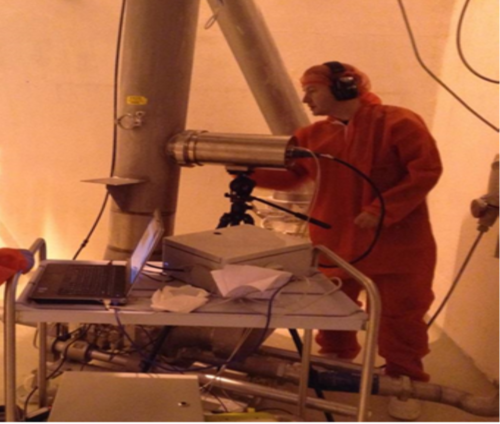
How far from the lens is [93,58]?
2662 millimetres

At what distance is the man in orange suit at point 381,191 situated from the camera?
173 centimetres

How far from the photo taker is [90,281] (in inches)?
42.1

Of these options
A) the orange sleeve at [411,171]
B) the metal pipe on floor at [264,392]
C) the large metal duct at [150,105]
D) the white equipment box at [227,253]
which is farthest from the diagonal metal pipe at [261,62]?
the metal pipe on floor at [264,392]

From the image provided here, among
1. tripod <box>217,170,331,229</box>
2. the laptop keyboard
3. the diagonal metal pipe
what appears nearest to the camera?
the laptop keyboard

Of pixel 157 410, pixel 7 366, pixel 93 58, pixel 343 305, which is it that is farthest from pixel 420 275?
pixel 93 58

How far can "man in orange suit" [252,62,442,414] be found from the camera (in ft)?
5.68

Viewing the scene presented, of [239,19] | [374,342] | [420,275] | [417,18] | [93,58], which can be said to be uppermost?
[417,18]

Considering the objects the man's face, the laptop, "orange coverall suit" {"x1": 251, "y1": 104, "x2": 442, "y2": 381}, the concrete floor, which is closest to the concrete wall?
the concrete floor

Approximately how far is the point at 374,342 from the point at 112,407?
550mm

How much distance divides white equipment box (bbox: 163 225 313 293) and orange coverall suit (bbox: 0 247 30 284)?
32cm

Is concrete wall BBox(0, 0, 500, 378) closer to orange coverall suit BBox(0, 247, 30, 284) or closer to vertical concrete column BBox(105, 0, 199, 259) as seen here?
vertical concrete column BBox(105, 0, 199, 259)

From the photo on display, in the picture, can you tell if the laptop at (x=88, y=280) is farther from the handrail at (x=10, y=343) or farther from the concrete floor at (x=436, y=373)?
the concrete floor at (x=436, y=373)

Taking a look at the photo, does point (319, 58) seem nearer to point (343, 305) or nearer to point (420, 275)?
point (420, 275)

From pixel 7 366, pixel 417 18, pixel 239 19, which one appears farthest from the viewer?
pixel 417 18
